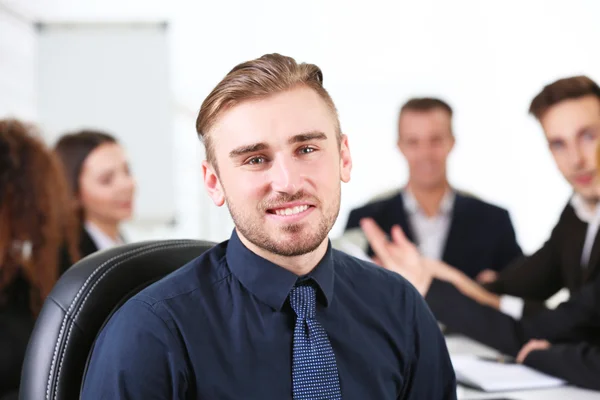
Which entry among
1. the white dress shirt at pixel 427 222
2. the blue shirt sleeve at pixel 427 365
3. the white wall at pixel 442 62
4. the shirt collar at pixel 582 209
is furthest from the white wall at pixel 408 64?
the blue shirt sleeve at pixel 427 365

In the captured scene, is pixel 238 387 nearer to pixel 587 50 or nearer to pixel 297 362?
pixel 297 362

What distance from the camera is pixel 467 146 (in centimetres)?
607

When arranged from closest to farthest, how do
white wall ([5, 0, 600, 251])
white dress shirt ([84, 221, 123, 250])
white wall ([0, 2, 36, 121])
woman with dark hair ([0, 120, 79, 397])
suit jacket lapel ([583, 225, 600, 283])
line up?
1. woman with dark hair ([0, 120, 79, 397])
2. suit jacket lapel ([583, 225, 600, 283])
3. white dress shirt ([84, 221, 123, 250])
4. white wall ([0, 2, 36, 121])
5. white wall ([5, 0, 600, 251])

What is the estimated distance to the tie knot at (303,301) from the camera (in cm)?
111

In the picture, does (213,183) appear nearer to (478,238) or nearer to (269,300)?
(269,300)

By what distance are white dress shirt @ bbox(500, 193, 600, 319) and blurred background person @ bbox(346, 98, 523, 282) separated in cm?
89

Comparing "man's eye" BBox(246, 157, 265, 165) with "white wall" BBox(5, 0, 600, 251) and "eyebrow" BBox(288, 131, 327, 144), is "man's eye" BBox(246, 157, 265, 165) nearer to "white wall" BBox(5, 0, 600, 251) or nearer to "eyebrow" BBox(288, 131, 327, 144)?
"eyebrow" BBox(288, 131, 327, 144)

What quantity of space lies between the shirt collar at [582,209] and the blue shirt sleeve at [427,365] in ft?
4.85

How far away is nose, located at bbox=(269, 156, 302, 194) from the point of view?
107 cm

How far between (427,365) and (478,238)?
2.37 meters

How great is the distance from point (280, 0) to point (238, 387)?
17.6ft

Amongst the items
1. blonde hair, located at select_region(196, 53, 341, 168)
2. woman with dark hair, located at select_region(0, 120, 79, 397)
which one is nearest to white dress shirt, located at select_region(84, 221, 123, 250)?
woman with dark hair, located at select_region(0, 120, 79, 397)

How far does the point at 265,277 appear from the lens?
3.65 feet

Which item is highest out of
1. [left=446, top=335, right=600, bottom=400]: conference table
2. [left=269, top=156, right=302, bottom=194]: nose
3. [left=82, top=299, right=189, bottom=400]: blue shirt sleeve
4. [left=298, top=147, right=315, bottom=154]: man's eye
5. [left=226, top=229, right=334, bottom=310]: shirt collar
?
[left=298, top=147, right=315, bottom=154]: man's eye
